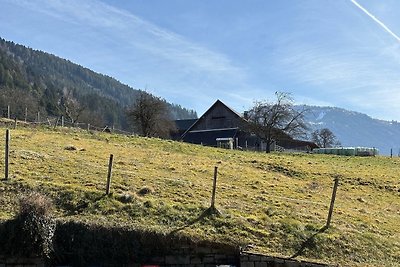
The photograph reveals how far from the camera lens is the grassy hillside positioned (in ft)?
51.6

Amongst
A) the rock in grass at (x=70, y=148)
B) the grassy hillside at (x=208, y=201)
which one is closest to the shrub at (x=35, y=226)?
the grassy hillside at (x=208, y=201)

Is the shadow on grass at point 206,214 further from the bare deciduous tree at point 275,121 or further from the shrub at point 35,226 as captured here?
the bare deciduous tree at point 275,121

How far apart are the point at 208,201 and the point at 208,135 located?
59274mm

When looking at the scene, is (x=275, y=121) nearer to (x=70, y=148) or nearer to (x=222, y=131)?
(x=222, y=131)

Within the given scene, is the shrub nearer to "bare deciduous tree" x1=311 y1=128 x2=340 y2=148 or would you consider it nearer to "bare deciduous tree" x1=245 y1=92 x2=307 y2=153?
"bare deciduous tree" x1=245 y1=92 x2=307 y2=153

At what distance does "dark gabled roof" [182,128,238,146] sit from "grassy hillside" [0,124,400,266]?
146ft

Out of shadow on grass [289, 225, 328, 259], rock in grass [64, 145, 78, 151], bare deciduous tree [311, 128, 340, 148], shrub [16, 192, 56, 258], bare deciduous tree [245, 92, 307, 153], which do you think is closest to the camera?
shrub [16, 192, 56, 258]

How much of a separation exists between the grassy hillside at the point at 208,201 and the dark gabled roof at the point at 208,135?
146 feet

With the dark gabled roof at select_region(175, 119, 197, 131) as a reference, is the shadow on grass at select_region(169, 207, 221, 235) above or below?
below

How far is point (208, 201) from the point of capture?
18.7 metres

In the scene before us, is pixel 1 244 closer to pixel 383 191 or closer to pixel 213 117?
pixel 383 191

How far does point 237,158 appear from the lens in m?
37.1

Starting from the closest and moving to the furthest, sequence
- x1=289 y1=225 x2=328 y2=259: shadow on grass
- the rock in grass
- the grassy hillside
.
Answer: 1. x1=289 y1=225 x2=328 y2=259: shadow on grass
2. the grassy hillside
3. the rock in grass

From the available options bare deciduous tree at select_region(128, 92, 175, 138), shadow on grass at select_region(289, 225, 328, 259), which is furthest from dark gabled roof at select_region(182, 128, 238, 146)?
shadow on grass at select_region(289, 225, 328, 259)
